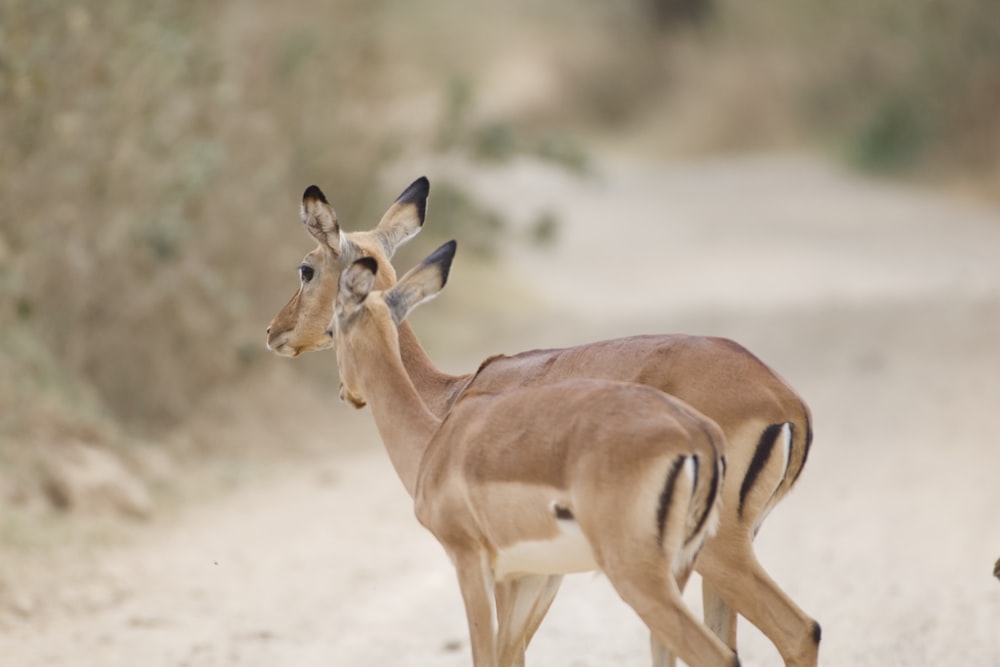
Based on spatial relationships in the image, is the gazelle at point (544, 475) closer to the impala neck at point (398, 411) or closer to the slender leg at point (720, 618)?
the impala neck at point (398, 411)

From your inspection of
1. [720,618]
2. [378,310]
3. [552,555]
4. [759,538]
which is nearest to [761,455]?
[720,618]

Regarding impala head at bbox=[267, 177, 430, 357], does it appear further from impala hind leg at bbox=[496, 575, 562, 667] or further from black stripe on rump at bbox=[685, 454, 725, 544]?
black stripe on rump at bbox=[685, 454, 725, 544]

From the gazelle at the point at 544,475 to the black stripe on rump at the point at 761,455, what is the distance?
702mm

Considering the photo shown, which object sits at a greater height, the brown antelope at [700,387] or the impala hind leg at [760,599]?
the brown antelope at [700,387]

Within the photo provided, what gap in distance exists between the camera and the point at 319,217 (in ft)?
17.8

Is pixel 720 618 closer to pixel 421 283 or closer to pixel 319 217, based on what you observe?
pixel 421 283

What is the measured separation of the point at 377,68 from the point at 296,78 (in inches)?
59.0

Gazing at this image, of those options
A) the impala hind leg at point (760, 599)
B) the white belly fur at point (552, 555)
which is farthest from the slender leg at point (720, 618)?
the white belly fur at point (552, 555)

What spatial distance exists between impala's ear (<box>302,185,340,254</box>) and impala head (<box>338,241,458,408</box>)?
14.8 inches

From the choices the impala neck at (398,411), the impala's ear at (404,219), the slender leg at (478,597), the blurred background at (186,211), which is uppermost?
the blurred background at (186,211)

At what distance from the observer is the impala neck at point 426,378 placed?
562 cm

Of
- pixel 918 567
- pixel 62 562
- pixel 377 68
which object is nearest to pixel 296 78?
pixel 377 68

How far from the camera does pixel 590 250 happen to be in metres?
21.9

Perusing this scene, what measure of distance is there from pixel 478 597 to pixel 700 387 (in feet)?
3.73
